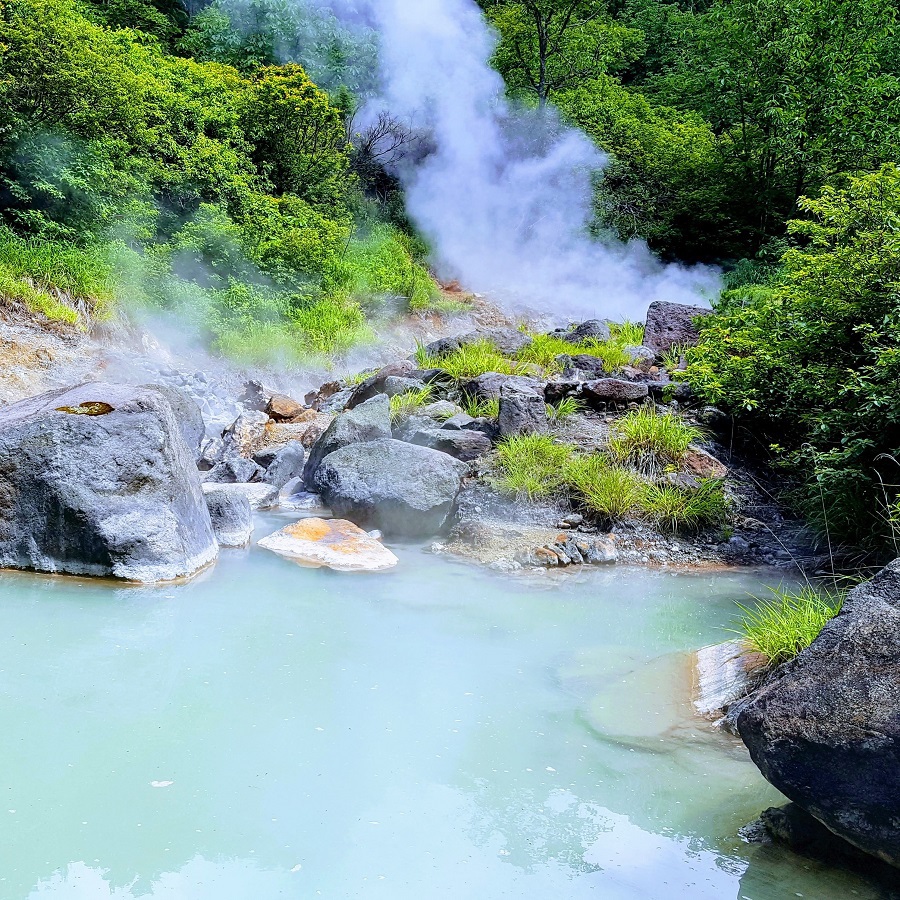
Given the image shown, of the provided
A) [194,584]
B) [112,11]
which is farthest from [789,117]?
[194,584]

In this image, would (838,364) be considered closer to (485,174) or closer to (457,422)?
(457,422)

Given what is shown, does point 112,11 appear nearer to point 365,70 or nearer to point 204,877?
point 365,70

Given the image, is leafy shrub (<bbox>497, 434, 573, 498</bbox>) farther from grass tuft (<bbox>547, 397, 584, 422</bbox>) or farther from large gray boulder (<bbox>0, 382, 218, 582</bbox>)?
large gray boulder (<bbox>0, 382, 218, 582</bbox>)

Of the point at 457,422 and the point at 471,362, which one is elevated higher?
the point at 471,362

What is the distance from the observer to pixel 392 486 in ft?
21.3

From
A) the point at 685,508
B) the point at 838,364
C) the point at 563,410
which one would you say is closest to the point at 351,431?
the point at 563,410

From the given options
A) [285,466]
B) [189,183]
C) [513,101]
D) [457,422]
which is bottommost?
[285,466]

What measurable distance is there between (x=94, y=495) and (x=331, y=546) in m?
1.68

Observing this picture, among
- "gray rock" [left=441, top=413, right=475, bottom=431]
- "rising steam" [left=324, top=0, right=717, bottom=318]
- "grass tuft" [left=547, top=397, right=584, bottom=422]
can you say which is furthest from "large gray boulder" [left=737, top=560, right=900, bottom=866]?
"rising steam" [left=324, top=0, right=717, bottom=318]

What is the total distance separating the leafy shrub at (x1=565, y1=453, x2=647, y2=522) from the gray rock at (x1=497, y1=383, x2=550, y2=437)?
83 centimetres

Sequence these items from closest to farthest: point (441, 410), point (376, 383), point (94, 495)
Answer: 1. point (94, 495)
2. point (441, 410)
3. point (376, 383)

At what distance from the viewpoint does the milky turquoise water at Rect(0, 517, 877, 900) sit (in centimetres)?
219

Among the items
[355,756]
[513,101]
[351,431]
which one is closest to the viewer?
[355,756]

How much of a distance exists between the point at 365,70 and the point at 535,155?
16.9ft
